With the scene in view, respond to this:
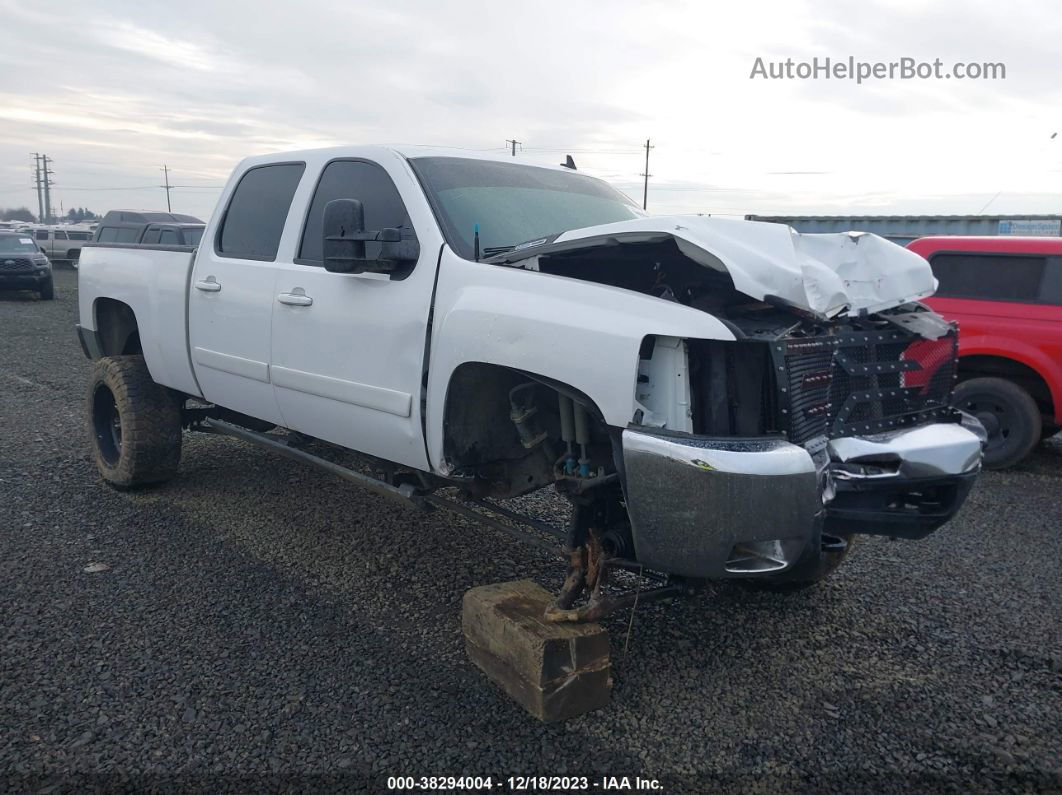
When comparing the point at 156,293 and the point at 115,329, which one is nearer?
the point at 156,293

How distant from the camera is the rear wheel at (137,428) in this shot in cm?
550

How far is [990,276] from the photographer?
7.31 m

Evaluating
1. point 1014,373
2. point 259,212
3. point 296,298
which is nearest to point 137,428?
point 259,212

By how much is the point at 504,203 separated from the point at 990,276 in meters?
5.15

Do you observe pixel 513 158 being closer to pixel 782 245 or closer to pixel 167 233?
pixel 782 245

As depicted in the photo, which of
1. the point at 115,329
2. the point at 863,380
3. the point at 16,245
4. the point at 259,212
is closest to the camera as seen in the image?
the point at 863,380

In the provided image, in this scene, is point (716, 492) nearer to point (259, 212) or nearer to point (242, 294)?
point (242, 294)

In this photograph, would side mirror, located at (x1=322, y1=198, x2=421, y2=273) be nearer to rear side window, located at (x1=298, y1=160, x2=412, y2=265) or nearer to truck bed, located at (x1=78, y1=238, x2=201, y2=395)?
rear side window, located at (x1=298, y1=160, x2=412, y2=265)

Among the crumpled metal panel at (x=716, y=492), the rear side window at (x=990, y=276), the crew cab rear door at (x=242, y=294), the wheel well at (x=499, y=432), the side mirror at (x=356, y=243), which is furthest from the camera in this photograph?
the rear side window at (x=990, y=276)

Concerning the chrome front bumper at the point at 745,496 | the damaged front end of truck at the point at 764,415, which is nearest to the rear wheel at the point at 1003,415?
the damaged front end of truck at the point at 764,415

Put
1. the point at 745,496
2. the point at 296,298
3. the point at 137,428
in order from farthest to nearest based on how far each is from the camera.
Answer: the point at 137,428
the point at 296,298
the point at 745,496

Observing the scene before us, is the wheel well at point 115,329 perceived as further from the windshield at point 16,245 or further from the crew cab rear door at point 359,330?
the windshield at point 16,245

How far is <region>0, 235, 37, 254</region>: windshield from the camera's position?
2100 centimetres

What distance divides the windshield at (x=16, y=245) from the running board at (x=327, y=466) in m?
18.7
